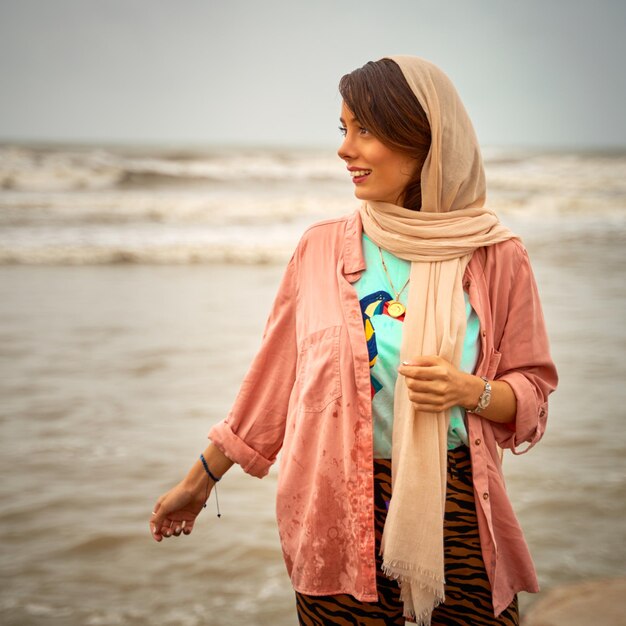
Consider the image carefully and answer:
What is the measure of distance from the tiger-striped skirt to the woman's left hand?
0.60 feet

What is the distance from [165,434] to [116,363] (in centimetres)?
139

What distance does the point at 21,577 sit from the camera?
9.50 ft

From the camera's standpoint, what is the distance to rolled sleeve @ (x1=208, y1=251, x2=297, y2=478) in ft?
5.52

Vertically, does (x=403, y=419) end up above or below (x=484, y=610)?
above

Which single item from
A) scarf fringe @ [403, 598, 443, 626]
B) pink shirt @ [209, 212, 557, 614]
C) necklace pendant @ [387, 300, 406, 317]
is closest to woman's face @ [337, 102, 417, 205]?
pink shirt @ [209, 212, 557, 614]

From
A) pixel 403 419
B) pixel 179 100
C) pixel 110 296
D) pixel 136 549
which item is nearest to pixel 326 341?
pixel 403 419

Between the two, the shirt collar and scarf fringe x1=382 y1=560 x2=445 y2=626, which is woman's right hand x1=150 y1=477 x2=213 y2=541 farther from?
the shirt collar

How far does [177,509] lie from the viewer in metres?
1.73

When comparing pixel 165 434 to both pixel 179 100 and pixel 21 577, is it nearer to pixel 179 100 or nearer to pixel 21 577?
pixel 21 577

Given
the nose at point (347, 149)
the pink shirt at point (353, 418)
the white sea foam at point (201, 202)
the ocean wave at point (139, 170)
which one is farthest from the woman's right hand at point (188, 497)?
the ocean wave at point (139, 170)

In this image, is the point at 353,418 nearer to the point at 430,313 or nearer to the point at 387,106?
the point at 430,313

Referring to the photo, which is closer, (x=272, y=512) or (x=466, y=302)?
(x=466, y=302)

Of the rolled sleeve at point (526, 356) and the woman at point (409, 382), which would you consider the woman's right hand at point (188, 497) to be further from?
the rolled sleeve at point (526, 356)

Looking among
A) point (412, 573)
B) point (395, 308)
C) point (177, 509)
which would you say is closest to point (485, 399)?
point (395, 308)
